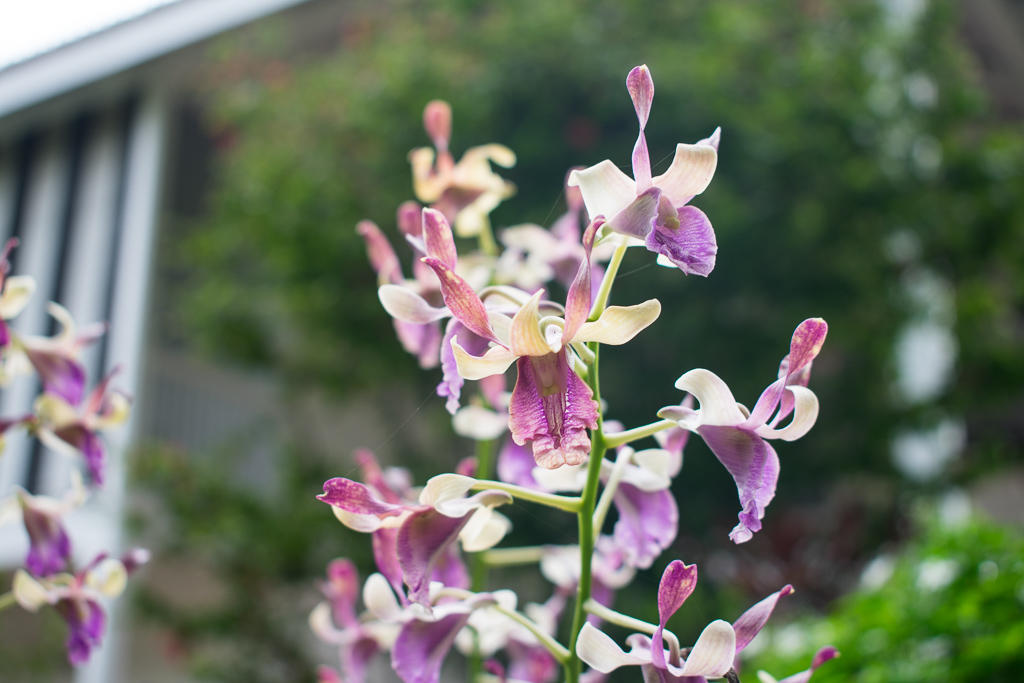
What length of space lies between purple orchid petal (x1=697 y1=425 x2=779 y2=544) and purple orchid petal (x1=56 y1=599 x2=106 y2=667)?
467 mm

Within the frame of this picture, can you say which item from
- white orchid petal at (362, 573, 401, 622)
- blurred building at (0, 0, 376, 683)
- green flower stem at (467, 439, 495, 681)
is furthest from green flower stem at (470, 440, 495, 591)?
blurred building at (0, 0, 376, 683)

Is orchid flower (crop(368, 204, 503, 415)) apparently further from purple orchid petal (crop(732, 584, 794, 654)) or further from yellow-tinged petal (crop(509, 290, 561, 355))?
purple orchid petal (crop(732, 584, 794, 654))

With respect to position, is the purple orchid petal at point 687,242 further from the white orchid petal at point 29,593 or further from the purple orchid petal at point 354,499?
the white orchid petal at point 29,593

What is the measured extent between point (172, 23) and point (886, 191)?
3.84 metres

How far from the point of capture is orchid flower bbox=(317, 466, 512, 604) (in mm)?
409

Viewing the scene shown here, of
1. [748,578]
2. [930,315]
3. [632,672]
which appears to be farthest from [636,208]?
[930,315]

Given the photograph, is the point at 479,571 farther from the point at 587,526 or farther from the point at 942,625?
the point at 942,625

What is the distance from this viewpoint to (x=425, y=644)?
479 mm

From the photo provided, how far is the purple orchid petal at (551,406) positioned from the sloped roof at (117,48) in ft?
15.0

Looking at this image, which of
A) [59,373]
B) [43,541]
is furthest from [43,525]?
[59,373]

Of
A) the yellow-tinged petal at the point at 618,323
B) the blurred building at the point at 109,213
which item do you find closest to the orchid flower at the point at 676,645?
the yellow-tinged petal at the point at 618,323

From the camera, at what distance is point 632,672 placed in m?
3.25

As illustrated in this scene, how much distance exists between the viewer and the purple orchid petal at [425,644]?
47cm

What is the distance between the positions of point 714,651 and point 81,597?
18.1 inches
